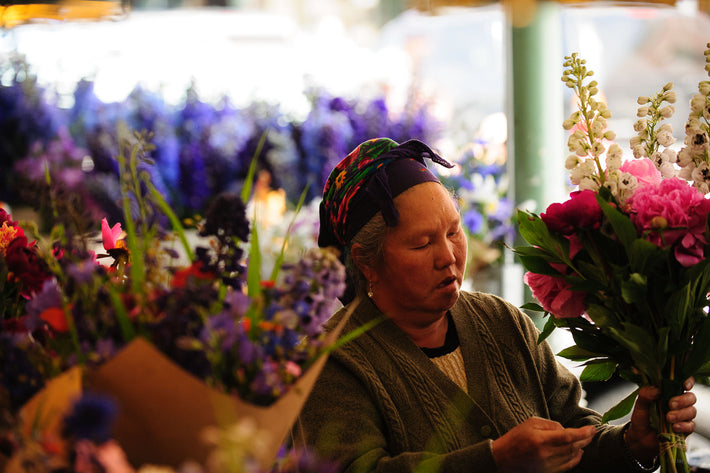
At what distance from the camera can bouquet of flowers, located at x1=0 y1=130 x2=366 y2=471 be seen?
30.7 inches

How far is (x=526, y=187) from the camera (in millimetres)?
2799

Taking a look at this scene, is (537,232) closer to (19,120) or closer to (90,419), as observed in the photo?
(90,419)

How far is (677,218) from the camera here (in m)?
1.18

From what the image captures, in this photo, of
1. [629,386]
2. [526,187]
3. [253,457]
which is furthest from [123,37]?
[253,457]

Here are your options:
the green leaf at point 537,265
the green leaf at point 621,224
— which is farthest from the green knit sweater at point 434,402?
the green leaf at point 621,224

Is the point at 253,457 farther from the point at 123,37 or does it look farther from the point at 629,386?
the point at 123,37

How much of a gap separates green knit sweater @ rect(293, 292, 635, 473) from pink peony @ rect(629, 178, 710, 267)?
1.47 ft

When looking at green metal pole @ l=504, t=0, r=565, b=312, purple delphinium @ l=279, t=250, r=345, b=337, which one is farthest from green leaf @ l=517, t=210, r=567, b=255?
green metal pole @ l=504, t=0, r=565, b=312

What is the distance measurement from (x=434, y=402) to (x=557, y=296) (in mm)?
359

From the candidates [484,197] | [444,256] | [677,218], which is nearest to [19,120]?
[484,197]

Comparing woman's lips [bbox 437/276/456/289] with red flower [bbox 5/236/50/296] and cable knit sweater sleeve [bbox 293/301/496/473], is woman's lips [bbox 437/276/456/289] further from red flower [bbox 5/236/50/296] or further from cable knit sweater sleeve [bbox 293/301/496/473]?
red flower [bbox 5/236/50/296]

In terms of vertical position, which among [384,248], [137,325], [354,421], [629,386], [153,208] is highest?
[153,208]

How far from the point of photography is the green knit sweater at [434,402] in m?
1.41

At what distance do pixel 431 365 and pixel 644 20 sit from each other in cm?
718
